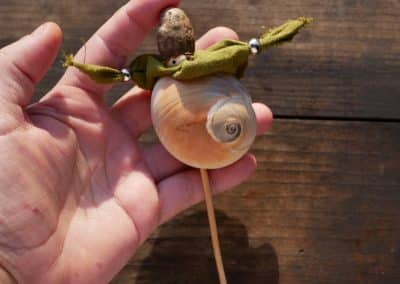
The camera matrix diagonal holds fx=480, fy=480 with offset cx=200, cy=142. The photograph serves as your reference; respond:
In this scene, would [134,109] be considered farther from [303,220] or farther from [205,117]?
[303,220]

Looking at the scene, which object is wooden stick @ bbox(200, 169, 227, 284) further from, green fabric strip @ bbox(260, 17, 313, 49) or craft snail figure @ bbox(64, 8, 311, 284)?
green fabric strip @ bbox(260, 17, 313, 49)

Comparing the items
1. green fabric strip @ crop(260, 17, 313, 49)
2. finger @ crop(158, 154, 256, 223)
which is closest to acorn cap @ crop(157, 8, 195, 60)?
green fabric strip @ crop(260, 17, 313, 49)

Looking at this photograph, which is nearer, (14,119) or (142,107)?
(14,119)

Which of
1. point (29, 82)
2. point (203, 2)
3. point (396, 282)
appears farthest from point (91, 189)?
point (396, 282)

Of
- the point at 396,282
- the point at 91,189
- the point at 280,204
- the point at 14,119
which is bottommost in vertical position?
the point at 396,282

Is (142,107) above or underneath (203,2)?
underneath

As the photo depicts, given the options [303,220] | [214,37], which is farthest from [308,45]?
[303,220]

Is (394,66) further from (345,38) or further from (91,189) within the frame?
(91,189)
